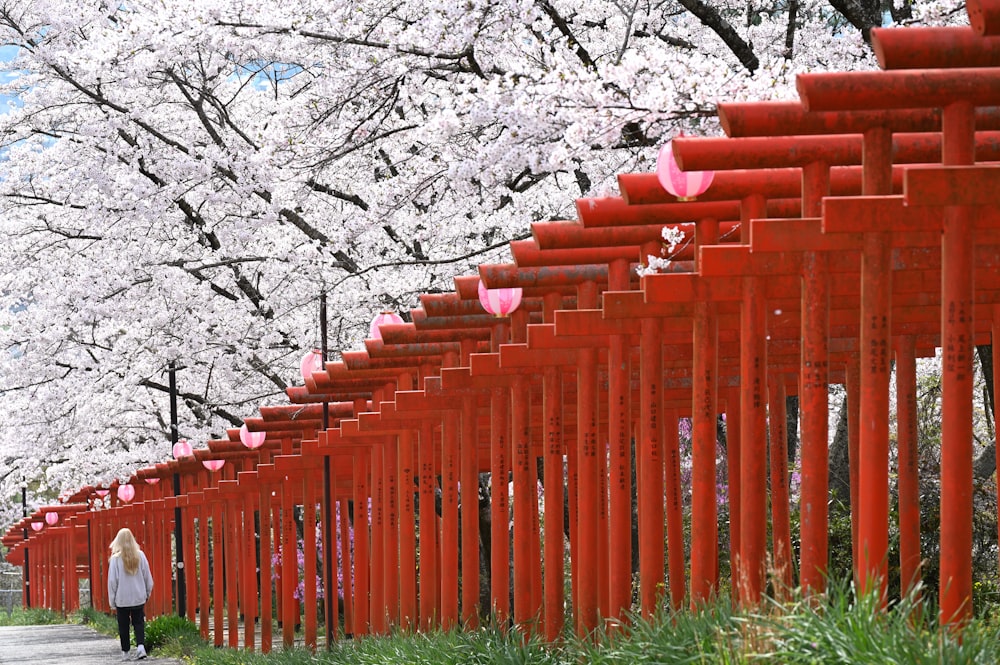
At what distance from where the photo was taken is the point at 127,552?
64.2 ft

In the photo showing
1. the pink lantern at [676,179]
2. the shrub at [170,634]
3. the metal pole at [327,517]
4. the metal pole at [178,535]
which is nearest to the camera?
the pink lantern at [676,179]

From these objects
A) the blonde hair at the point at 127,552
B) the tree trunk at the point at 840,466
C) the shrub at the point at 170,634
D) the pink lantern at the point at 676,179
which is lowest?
the shrub at the point at 170,634

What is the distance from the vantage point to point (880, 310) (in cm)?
789

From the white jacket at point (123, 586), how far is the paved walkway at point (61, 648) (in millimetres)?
916

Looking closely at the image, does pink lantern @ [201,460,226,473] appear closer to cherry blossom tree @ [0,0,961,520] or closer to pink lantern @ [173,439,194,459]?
pink lantern @ [173,439,194,459]

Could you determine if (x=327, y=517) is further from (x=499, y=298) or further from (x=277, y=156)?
(x=499, y=298)

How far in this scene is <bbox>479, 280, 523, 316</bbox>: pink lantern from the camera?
39.1ft

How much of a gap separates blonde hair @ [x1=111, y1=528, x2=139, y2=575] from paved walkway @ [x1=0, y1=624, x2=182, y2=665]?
138cm

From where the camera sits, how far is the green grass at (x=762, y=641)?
6238 mm

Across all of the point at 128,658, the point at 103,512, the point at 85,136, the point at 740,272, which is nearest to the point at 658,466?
the point at 740,272

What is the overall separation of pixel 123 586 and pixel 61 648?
622 cm

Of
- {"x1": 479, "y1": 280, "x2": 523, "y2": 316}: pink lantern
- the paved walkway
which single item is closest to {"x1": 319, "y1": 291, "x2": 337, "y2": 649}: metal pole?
the paved walkway

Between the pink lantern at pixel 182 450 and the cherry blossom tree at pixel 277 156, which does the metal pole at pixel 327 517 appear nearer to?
the cherry blossom tree at pixel 277 156

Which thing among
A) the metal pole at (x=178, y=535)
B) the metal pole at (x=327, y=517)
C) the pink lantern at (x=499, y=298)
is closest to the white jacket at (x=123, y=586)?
the metal pole at (x=327, y=517)
